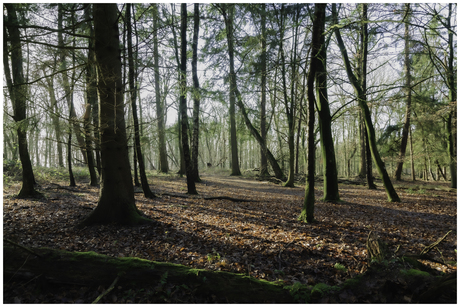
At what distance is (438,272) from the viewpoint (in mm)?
3506

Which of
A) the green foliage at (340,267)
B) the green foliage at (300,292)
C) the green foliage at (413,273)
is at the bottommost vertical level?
the green foliage at (340,267)

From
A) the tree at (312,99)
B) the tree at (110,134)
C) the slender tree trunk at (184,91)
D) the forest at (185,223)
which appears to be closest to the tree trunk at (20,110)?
the forest at (185,223)

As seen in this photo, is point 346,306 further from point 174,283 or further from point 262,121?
point 262,121

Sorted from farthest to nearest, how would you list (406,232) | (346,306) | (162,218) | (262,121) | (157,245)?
(262,121) < (162,218) < (406,232) < (157,245) < (346,306)

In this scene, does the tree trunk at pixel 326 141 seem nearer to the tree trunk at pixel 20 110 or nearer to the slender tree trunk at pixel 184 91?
the slender tree trunk at pixel 184 91

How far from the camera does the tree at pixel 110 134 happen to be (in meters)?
5.42

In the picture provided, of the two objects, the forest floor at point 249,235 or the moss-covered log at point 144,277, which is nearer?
the moss-covered log at point 144,277

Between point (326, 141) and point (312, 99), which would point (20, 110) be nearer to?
point (312, 99)

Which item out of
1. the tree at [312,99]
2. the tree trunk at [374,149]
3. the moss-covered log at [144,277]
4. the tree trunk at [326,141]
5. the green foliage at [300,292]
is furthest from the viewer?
the tree trunk at [374,149]

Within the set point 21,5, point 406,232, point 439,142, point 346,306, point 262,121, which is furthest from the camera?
point 262,121

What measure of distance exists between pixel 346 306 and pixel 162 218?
4749 millimetres

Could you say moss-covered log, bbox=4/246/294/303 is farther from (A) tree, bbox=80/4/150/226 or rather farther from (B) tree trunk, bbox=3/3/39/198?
(B) tree trunk, bbox=3/3/39/198

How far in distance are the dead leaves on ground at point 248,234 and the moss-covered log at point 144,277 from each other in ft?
1.61

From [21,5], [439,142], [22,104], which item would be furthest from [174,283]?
[439,142]
